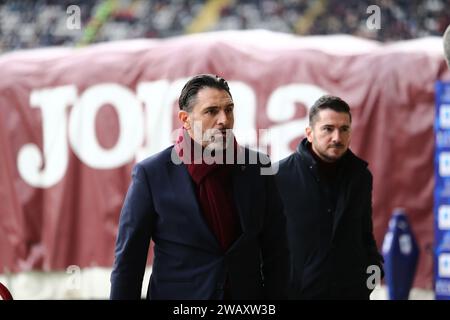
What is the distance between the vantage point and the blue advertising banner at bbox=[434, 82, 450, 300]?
7.98 meters

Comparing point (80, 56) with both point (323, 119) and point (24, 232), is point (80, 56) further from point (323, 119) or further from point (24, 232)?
point (323, 119)

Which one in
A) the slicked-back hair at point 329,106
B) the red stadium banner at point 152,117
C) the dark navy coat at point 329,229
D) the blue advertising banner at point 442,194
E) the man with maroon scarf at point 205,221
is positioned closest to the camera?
the man with maroon scarf at point 205,221

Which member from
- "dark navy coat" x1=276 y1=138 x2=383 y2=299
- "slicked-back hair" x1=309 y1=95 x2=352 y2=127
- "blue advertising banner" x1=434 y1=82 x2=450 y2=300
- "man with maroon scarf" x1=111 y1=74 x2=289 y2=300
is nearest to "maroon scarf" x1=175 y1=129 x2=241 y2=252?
"man with maroon scarf" x1=111 y1=74 x2=289 y2=300

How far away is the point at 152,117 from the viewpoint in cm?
967

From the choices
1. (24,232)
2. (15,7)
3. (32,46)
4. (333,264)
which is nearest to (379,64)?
(24,232)

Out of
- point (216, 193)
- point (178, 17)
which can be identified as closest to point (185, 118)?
point (216, 193)

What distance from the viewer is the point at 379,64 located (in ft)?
29.8

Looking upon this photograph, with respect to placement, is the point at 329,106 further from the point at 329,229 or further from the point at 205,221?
the point at 205,221

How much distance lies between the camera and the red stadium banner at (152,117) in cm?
886

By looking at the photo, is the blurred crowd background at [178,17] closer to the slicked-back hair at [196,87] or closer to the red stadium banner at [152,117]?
the red stadium banner at [152,117]

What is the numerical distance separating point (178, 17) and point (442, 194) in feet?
34.6

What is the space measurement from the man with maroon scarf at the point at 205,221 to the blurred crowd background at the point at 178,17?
12720mm

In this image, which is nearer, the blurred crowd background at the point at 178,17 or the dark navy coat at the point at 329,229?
the dark navy coat at the point at 329,229

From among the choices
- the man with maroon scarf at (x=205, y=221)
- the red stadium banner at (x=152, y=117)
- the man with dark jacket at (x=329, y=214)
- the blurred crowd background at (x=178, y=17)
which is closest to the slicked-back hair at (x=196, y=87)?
the man with maroon scarf at (x=205, y=221)
